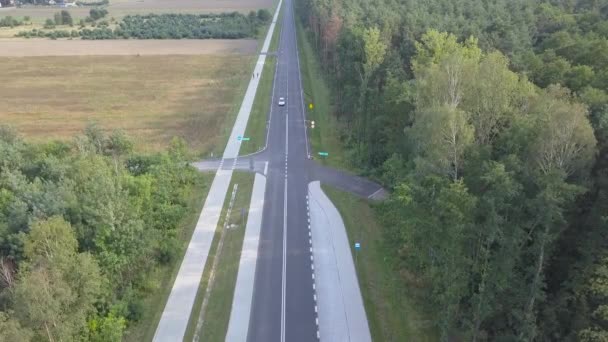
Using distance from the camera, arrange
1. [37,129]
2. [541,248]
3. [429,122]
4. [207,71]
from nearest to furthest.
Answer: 1. [541,248]
2. [429,122]
3. [37,129]
4. [207,71]

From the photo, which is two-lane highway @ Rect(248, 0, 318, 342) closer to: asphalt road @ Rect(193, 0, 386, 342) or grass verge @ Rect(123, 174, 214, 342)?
asphalt road @ Rect(193, 0, 386, 342)

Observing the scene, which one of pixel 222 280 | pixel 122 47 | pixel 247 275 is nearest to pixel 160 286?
pixel 222 280

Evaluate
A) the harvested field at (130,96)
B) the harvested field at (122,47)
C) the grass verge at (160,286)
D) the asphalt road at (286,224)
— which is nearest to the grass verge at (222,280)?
the asphalt road at (286,224)

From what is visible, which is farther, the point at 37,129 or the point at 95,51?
the point at 95,51

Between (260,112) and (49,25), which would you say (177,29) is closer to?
(49,25)

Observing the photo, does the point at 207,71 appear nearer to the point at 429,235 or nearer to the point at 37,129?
the point at 37,129

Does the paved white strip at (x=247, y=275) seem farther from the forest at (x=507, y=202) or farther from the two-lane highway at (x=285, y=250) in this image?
the forest at (x=507, y=202)

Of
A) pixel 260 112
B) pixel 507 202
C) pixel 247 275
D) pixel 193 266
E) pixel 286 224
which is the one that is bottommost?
pixel 247 275

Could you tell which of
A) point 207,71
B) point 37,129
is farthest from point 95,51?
point 37,129
